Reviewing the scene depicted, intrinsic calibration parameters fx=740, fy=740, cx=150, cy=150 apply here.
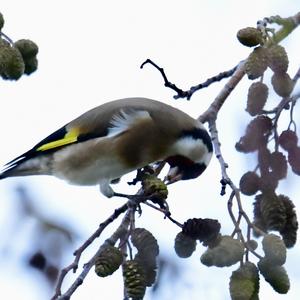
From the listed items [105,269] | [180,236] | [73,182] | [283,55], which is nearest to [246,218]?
[180,236]

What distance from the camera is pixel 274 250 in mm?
1764

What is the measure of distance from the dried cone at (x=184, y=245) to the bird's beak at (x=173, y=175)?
81 centimetres

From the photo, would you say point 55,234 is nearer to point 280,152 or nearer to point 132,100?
point 280,152

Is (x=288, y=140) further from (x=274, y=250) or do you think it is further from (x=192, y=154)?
(x=192, y=154)

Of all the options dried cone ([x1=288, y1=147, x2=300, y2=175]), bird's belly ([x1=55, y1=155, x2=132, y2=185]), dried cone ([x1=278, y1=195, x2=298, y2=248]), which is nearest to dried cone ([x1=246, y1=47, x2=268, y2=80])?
dried cone ([x1=288, y1=147, x2=300, y2=175])

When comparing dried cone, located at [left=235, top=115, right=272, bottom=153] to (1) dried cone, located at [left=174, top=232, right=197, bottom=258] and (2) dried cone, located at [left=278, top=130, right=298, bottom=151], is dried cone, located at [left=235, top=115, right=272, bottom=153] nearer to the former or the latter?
(2) dried cone, located at [left=278, top=130, right=298, bottom=151]

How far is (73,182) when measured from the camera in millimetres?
3102

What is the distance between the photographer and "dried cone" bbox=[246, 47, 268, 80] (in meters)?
2.20

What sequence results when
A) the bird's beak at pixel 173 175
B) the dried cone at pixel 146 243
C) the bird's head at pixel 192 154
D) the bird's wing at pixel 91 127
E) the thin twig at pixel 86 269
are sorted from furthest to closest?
the bird's wing at pixel 91 127 → the bird's head at pixel 192 154 → the bird's beak at pixel 173 175 → the dried cone at pixel 146 243 → the thin twig at pixel 86 269

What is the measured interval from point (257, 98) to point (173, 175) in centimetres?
68

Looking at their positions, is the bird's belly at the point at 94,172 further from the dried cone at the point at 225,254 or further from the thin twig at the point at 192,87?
the dried cone at the point at 225,254

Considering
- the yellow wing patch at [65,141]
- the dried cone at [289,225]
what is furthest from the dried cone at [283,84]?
the yellow wing patch at [65,141]

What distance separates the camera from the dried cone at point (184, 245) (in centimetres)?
196

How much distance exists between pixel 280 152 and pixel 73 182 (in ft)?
4.08
